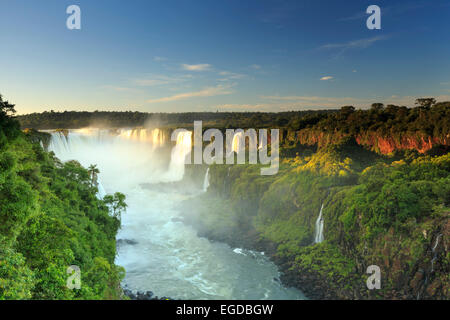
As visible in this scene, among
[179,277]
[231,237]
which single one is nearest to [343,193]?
[231,237]

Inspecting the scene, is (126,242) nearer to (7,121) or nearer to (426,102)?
(7,121)

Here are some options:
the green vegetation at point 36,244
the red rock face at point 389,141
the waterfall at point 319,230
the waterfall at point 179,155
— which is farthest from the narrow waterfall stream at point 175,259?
the red rock face at point 389,141

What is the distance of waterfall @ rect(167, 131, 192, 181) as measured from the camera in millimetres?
63463

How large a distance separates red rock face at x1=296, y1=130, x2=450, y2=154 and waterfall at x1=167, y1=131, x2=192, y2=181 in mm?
29974

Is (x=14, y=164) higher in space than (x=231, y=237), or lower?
higher

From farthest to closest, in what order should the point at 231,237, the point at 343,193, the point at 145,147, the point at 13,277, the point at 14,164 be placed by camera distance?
the point at 145,147 → the point at 231,237 → the point at 343,193 → the point at 14,164 → the point at 13,277

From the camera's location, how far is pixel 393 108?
143 ft

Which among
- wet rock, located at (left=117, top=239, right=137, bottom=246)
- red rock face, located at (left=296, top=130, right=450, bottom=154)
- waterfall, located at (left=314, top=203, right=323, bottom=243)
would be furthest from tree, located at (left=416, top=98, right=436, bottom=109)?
wet rock, located at (left=117, top=239, right=137, bottom=246)

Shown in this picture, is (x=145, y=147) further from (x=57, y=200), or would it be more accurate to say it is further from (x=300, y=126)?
(x=57, y=200)

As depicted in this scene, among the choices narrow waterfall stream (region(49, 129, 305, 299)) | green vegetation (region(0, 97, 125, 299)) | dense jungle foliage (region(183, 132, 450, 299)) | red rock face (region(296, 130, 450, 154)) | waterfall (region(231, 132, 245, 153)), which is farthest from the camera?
waterfall (region(231, 132, 245, 153))

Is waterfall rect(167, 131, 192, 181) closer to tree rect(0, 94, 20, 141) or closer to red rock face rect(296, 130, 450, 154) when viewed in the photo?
red rock face rect(296, 130, 450, 154)

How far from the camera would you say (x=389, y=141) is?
32.9 m

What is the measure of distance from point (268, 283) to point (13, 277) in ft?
60.5

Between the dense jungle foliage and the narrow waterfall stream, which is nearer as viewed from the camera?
the dense jungle foliage
